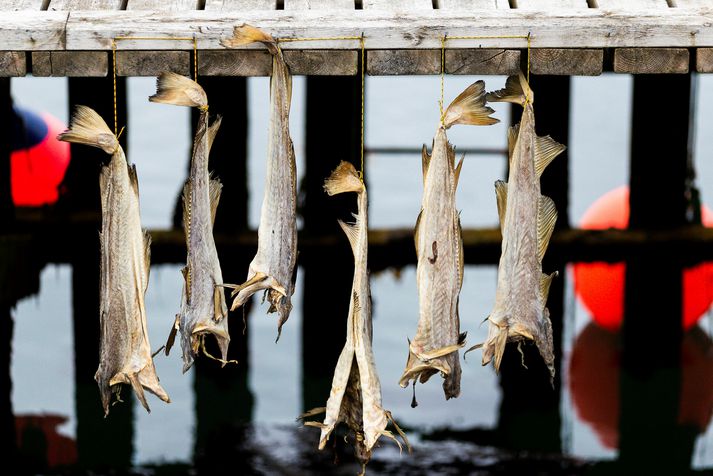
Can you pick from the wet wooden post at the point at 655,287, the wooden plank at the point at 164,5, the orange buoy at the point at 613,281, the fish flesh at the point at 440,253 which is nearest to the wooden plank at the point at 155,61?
the wooden plank at the point at 164,5

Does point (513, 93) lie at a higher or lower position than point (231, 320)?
higher

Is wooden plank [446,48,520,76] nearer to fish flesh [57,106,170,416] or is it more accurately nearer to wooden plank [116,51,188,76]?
wooden plank [116,51,188,76]

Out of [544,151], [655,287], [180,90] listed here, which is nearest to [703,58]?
[544,151]

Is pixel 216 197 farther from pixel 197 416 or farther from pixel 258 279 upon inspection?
pixel 197 416

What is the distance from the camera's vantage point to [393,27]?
15.9 ft

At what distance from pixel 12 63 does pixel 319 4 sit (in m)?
1.23

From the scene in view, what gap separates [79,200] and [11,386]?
1.72 meters

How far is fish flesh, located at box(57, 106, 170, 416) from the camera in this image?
473 cm

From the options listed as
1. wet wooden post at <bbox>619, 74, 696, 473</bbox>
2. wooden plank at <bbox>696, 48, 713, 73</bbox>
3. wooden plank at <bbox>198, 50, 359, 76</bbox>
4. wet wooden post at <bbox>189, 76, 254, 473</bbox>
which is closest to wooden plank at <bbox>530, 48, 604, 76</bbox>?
wooden plank at <bbox>696, 48, 713, 73</bbox>

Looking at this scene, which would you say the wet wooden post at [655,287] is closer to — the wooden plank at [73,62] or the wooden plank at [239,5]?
the wooden plank at [239,5]

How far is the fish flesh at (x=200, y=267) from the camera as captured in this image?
474 centimetres

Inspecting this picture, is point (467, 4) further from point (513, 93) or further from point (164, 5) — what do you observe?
point (164, 5)

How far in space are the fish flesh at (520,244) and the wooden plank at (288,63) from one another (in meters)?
0.58

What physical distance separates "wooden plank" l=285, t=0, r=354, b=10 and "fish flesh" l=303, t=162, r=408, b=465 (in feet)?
2.38
